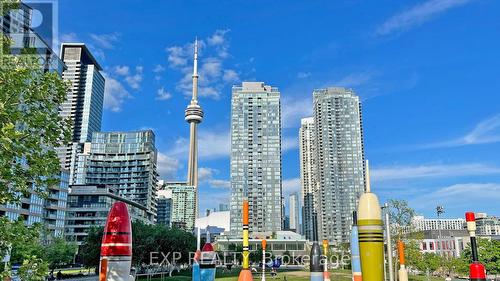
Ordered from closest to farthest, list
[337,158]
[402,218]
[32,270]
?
1. [32,270]
2. [402,218]
3. [337,158]

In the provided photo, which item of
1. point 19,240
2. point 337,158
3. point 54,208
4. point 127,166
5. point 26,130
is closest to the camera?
point 19,240

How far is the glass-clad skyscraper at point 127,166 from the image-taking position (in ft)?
541

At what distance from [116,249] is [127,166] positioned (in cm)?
16171

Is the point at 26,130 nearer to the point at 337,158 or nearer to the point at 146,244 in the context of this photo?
the point at 146,244

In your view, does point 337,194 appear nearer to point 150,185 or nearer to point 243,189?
point 243,189

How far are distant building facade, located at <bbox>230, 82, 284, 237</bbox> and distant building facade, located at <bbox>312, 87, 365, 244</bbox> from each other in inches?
689

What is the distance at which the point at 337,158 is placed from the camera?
6501 inches

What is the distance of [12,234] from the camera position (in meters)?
9.78

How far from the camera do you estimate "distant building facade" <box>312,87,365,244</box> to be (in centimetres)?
15912

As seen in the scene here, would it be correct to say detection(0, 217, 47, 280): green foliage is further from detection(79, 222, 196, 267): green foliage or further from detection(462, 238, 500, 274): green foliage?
detection(462, 238, 500, 274): green foliage

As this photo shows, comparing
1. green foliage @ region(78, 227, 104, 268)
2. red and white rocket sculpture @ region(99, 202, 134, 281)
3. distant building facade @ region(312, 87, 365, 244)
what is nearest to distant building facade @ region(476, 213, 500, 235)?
distant building facade @ region(312, 87, 365, 244)

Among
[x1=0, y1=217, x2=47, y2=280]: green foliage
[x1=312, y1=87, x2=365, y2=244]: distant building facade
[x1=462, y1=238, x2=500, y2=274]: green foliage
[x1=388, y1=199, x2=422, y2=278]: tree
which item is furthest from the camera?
[x1=312, y1=87, x2=365, y2=244]: distant building facade

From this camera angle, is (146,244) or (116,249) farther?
(146,244)

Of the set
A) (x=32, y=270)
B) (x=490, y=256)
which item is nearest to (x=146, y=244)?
(x=32, y=270)
